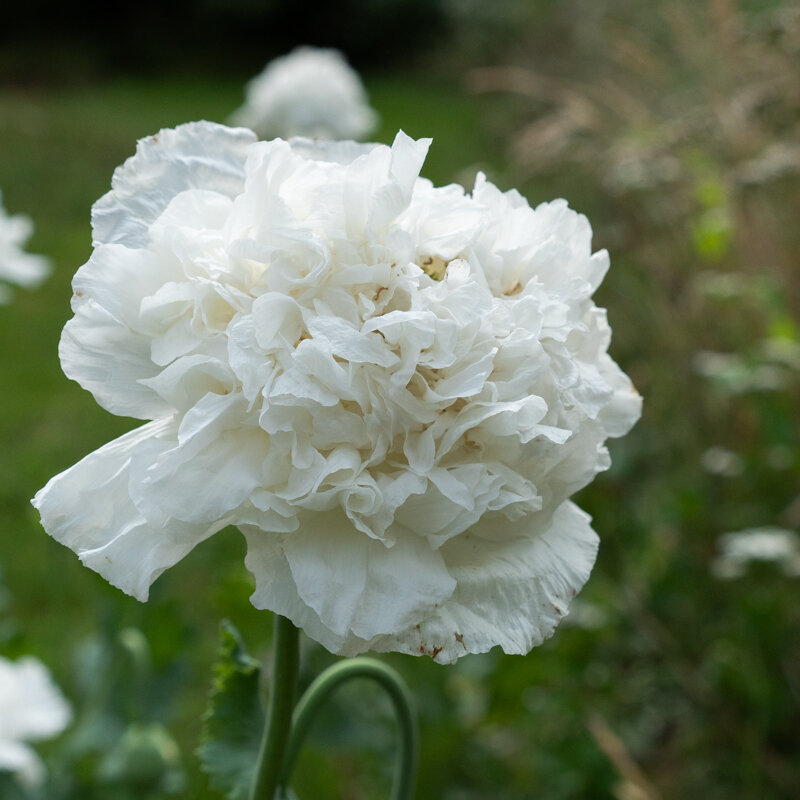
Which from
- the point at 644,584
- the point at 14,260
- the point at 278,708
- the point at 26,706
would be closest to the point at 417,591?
the point at 278,708

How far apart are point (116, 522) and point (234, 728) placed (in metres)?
0.28

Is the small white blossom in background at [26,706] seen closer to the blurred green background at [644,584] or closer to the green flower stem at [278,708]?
the blurred green background at [644,584]

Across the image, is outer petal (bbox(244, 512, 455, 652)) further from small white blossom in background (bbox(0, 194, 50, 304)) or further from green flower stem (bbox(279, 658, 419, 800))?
small white blossom in background (bbox(0, 194, 50, 304))

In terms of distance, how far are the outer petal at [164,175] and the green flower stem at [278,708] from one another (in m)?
0.32

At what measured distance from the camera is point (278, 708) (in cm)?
83

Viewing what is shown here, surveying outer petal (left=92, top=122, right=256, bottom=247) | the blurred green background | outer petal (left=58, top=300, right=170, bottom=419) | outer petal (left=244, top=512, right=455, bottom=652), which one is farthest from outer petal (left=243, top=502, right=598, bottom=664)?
the blurred green background

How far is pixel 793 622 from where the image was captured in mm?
2062

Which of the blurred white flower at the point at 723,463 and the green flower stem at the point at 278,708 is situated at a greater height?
the green flower stem at the point at 278,708

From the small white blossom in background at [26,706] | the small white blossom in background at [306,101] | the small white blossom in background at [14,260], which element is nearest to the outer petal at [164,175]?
the small white blossom in background at [26,706]

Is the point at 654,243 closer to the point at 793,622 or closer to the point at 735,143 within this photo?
the point at 735,143

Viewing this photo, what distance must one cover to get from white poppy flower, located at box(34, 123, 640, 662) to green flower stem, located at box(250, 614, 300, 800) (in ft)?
0.33

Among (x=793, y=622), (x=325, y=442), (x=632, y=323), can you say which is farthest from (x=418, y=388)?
(x=632, y=323)

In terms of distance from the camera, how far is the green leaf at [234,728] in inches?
36.2

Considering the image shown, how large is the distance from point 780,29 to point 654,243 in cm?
79
